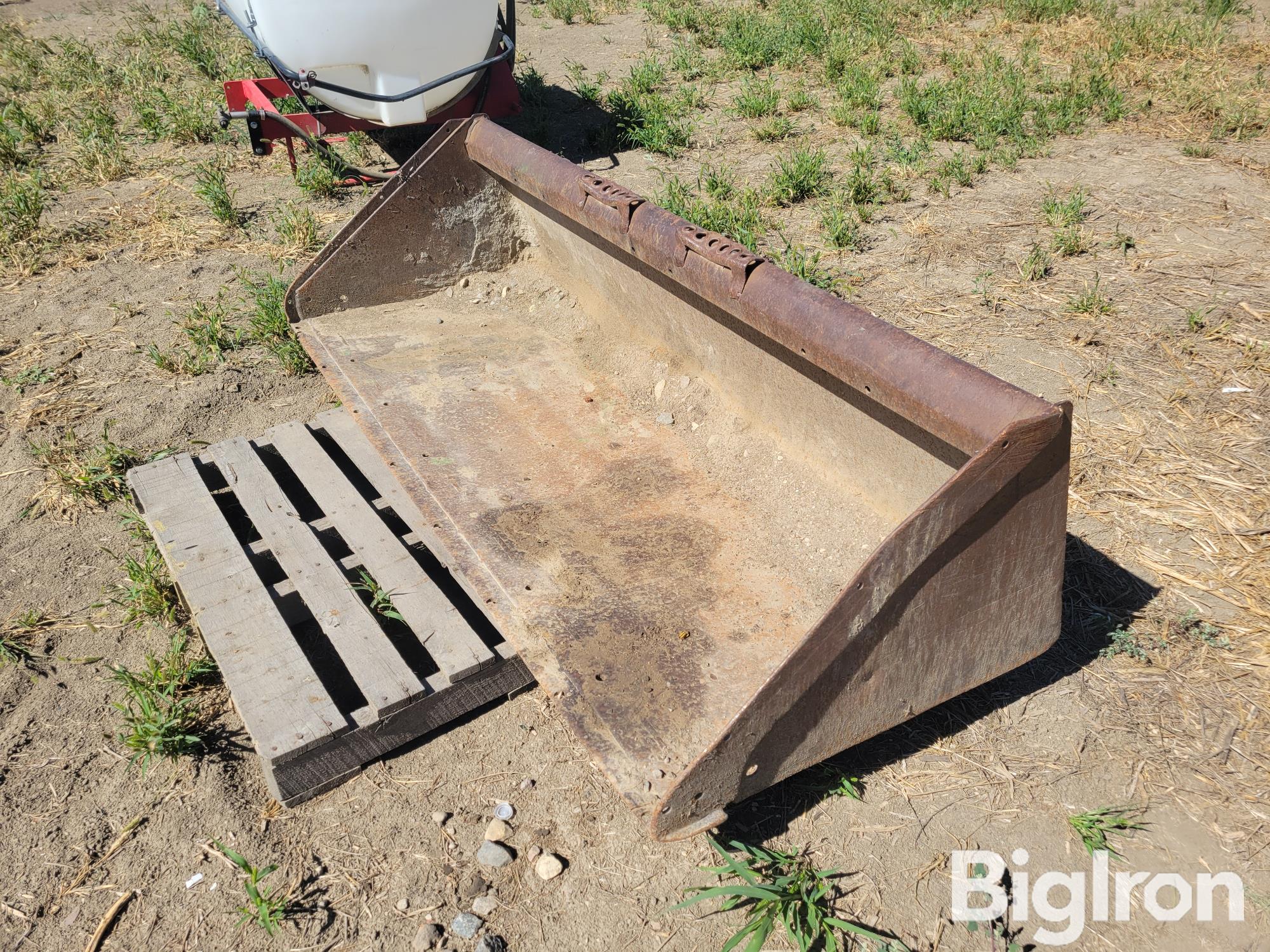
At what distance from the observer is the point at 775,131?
5906 mm

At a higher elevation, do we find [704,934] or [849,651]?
[849,651]

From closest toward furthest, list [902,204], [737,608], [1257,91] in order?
[737,608] → [902,204] → [1257,91]

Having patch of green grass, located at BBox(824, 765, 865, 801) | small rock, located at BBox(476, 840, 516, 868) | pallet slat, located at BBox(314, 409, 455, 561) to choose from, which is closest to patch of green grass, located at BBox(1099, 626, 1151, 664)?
patch of green grass, located at BBox(824, 765, 865, 801)

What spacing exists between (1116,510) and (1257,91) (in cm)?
453

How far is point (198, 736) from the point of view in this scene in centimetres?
241

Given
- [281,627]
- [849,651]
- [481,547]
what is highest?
[849,651]

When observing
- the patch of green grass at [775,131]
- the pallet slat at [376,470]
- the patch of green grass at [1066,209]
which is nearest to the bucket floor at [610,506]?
the pallet slat at [376,470]

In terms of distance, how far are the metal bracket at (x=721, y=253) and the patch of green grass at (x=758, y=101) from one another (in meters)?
4.06

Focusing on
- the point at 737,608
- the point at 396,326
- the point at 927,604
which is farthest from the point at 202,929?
the point at 396,326

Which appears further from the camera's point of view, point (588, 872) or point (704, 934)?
point (588, 872)

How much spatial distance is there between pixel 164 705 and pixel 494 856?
1.02 meters

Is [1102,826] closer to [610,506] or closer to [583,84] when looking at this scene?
[610,506]

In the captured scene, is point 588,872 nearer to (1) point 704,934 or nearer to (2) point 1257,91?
(1) point 704,934

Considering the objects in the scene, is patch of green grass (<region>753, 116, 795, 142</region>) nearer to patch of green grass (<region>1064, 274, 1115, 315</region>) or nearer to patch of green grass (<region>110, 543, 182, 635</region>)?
patch of green grass (<region>1064, 274, 1115, 315</region>)
